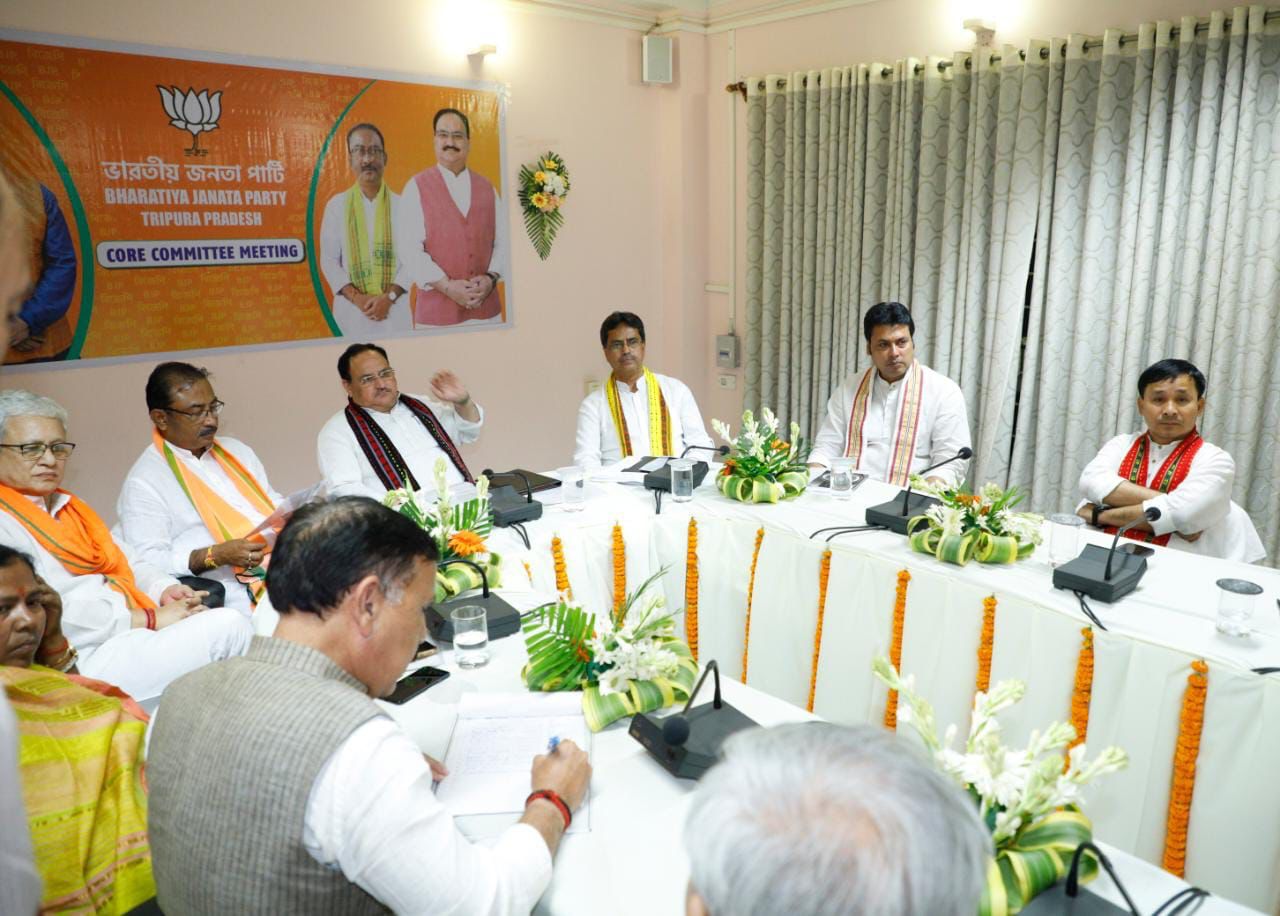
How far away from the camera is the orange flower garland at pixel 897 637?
2400 mm

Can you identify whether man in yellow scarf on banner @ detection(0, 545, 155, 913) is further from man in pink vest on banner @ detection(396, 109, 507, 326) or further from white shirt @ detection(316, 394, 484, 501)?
man in pink vest on banner @ detection(396, 109, 507, 326)

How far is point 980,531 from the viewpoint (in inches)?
94.0

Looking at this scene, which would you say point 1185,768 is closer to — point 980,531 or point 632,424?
point 980,531

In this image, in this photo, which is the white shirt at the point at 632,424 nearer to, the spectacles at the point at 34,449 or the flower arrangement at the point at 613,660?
the spectacles at the point at 34,449

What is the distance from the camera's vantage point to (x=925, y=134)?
14.0ft

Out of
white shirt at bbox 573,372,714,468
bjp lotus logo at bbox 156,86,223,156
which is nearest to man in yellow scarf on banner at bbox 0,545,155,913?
white shirt at bbox 573,372,714,468

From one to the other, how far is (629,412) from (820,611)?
5.50 feet

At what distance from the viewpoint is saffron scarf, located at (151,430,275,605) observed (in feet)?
9.87

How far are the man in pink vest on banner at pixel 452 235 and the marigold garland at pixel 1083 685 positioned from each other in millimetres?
3542

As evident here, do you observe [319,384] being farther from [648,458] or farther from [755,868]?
[755,868]

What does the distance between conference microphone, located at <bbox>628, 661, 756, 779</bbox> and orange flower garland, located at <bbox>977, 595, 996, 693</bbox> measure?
0.92m

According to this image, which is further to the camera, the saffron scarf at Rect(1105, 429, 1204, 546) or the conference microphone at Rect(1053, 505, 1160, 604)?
the saffron scarf at Rect(1105, 429, 1204, 546)

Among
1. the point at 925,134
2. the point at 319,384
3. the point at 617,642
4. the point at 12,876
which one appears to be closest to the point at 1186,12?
the point at 925,134

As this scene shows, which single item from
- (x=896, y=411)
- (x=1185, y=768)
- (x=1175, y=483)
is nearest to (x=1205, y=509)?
(x=1175, y=483)
